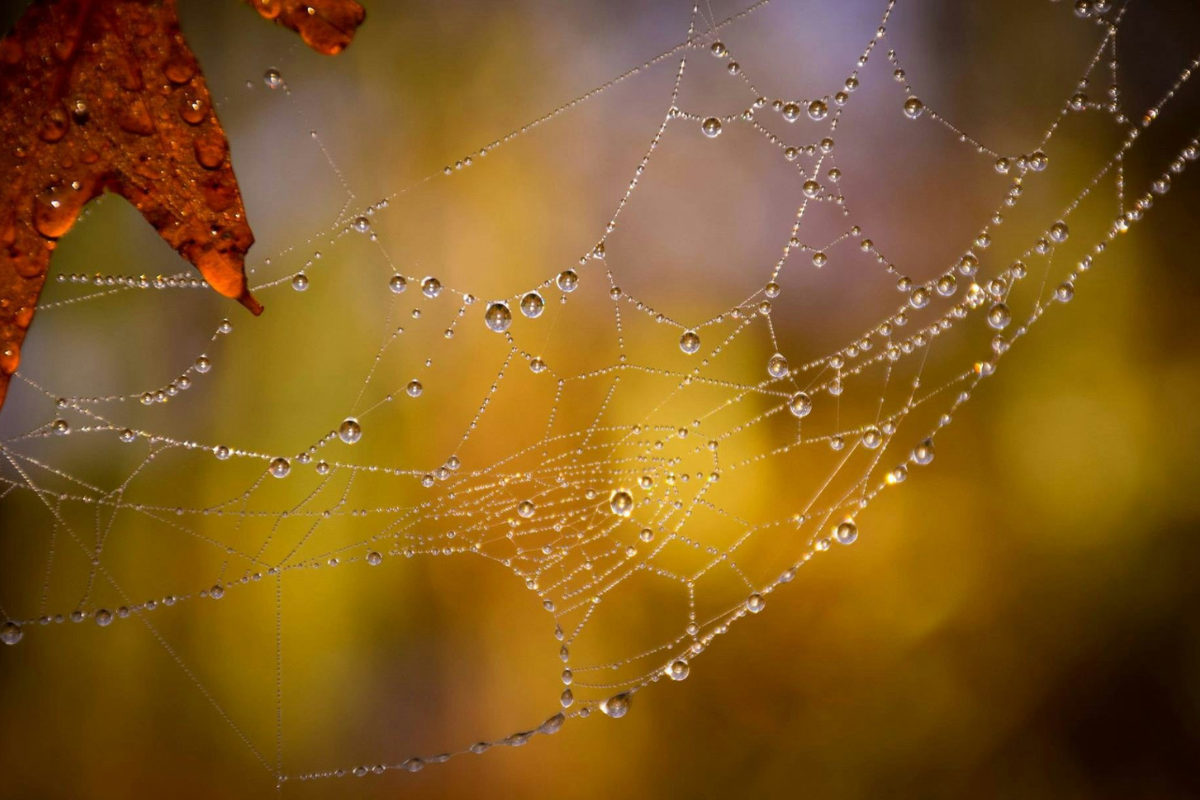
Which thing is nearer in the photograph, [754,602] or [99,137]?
[99,137]

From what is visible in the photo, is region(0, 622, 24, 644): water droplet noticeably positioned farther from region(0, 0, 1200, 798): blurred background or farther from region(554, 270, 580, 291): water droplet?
region(554, 270, 580, 291): water droplet

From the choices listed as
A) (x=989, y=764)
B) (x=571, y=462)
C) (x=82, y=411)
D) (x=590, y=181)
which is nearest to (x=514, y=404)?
(x=571, y=462)

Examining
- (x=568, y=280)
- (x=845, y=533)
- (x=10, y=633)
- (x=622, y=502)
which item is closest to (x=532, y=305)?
(x=568, y=280)

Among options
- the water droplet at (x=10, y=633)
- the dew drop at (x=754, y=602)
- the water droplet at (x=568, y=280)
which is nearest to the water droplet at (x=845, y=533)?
the dew drop at (x=754, y=602)

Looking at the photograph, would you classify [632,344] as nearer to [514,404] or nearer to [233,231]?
[514,404]

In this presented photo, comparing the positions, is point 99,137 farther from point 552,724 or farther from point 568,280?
point 552,724

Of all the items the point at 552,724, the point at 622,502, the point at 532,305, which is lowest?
the point at 552,724
